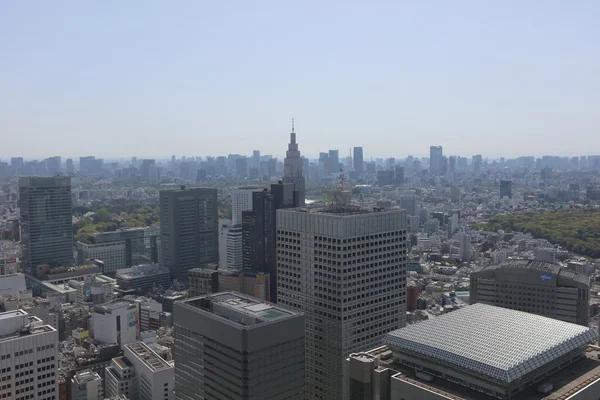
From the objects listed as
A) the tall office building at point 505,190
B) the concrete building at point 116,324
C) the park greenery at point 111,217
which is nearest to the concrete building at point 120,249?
the park greenery at point 111,217

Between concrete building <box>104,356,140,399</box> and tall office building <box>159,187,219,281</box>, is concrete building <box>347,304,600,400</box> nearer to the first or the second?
concrete building <box>104,356,140,399</box>

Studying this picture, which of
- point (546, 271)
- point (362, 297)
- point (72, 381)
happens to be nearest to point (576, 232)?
point (546, 271)

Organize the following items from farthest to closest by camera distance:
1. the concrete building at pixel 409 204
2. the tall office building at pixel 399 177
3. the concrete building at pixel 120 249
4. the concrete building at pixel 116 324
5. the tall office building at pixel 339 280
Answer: the tall office building at pixel 399 177 → the concrete building at pixel 409 204 → the concrete building at pixel 120 249 → the concrete building at pixel 116 324 → the tall office building at pixel 339 280

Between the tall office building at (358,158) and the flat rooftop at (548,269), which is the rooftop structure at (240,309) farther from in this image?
the tall office building at (358,158)

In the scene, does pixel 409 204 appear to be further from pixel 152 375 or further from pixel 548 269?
pixel 152 375

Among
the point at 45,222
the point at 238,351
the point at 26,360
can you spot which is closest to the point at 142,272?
the point at 45,222

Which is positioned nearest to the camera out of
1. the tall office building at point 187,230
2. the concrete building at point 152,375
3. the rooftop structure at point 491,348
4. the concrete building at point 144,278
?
the rooftop structure at point 491,348
